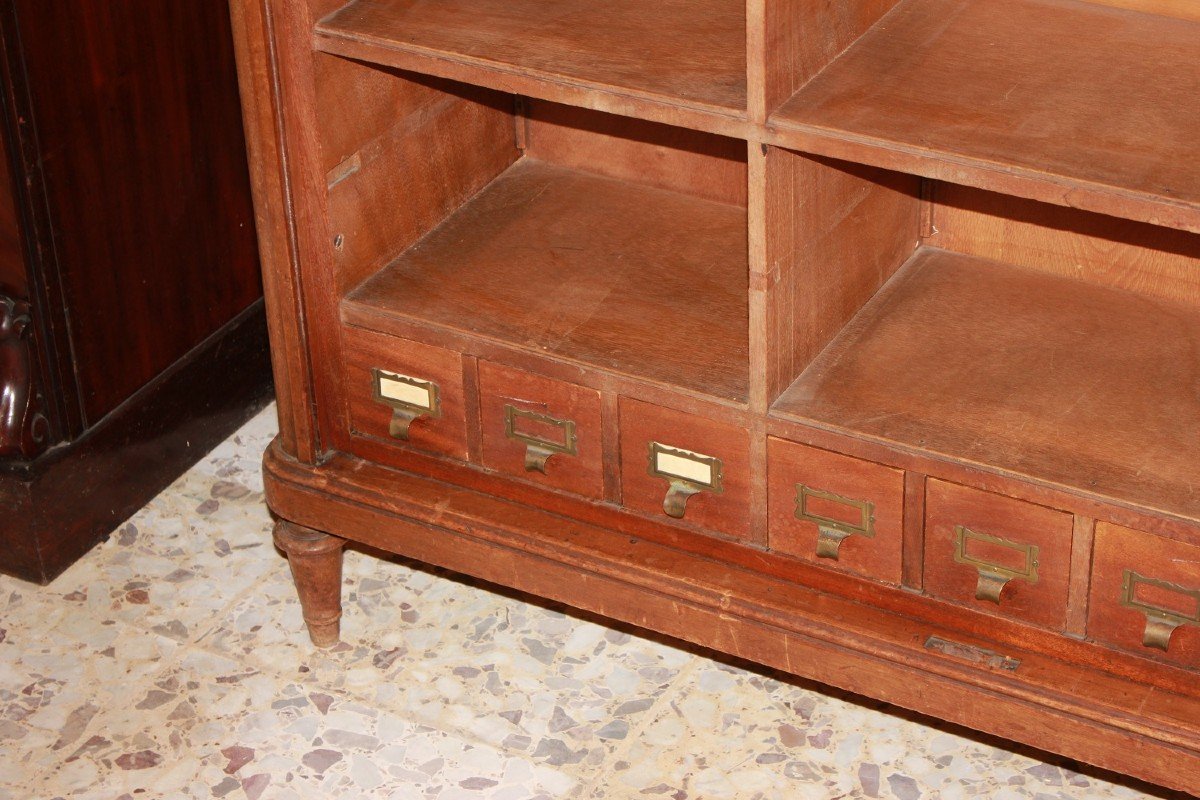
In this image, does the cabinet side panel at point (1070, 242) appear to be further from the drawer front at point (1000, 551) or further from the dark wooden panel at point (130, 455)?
the dark wooden panel at point (130, 455)

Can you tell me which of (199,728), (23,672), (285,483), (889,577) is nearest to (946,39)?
(889,577)

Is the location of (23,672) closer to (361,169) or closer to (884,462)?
(361,169)

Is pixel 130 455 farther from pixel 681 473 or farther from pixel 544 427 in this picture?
pixel 681 473

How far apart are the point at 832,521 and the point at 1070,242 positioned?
472 mm

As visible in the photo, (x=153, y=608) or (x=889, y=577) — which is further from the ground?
(x=889, y=577)

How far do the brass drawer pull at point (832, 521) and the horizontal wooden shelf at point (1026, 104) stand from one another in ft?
1.37

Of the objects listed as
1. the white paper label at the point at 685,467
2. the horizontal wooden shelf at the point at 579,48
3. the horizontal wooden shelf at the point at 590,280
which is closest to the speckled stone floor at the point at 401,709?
the white paper label at the point at 685,467

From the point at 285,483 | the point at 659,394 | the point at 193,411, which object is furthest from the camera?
the point at 193,411

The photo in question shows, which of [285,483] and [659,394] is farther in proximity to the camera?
[285,483]

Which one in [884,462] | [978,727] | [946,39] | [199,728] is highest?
[946,39]

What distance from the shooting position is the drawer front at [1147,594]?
188cm

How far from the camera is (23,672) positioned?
2.56 metres

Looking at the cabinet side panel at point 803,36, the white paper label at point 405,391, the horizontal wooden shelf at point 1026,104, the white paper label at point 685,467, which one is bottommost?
the white paper label at point 685,467

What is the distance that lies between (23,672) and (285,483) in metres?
0.51
